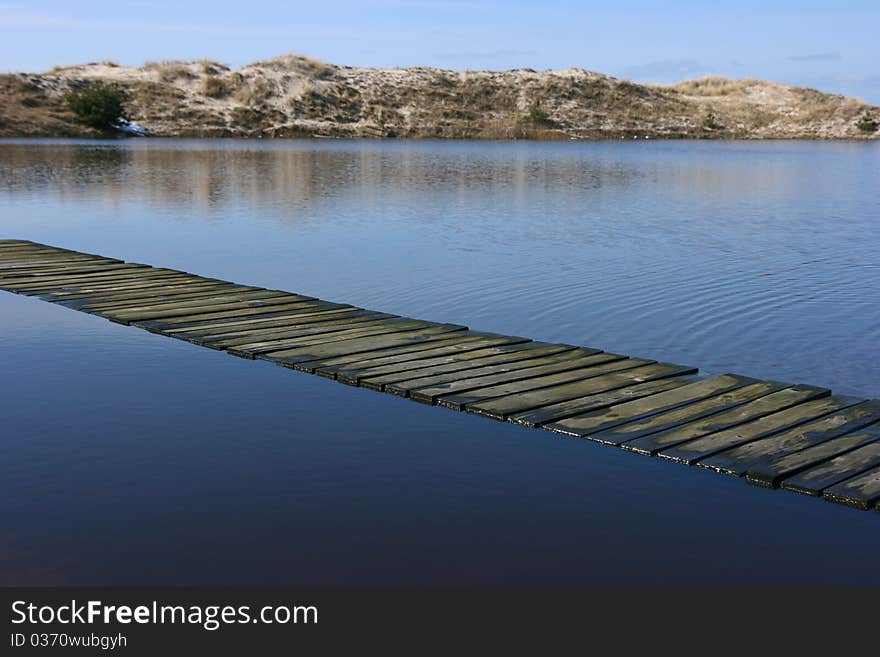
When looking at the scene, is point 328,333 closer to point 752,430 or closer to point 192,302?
point 192,302

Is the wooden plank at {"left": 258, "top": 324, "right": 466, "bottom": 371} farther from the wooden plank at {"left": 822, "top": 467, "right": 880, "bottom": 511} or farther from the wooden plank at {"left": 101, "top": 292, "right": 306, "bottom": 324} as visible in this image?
the wooden plank at {"left": 822, "top": 467, "right": 880, "bottom": 511}

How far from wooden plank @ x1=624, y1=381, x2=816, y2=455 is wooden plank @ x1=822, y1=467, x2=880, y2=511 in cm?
132

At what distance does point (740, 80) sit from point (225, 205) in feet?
292

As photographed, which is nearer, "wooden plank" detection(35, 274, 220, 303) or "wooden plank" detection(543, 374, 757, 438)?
"wooden plank" detection(543, 374, 757, 438)

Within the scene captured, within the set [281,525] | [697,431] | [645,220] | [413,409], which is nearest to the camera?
[281,525]

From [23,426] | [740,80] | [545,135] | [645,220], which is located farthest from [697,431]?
[740,80]

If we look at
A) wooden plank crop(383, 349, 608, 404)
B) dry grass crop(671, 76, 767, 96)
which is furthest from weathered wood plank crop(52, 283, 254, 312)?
dry grass crop(671, 76, 767, 96)

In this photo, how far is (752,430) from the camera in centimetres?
827

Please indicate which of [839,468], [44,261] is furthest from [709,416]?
[44,261]

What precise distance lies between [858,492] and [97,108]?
2485 inches

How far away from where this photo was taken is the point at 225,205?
2686 centimetres

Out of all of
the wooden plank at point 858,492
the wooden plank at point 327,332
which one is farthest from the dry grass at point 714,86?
the wooden plank at point 858,492

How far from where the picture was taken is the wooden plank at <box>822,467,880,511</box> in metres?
6.83

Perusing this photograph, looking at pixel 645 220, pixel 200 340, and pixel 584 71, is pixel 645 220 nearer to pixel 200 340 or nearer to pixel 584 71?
pixel 200 340
